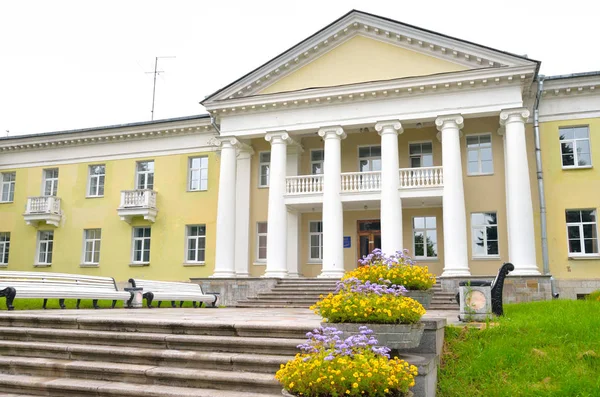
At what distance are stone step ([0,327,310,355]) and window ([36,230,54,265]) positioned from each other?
810 inches

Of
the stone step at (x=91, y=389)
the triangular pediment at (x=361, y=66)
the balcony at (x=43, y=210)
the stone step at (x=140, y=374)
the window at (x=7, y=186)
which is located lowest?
the stone step at (x=91, y=389)

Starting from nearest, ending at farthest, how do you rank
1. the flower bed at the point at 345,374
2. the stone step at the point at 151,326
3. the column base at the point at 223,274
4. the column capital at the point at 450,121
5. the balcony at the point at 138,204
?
the flower bed at the point at 345,374
the stone step at the point at 151,326
the column capital at the point at 450,121
the column base at the point at 223,274
the balcony at the point at 138,204

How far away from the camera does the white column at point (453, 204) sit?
58.4 ft

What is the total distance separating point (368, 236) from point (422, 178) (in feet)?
12.8

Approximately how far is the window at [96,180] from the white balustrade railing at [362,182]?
514 inches

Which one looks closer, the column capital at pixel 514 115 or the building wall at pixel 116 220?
the column capital at pixel 514 115

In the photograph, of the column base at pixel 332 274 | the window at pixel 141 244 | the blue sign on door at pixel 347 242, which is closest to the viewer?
the column base at pixel 332 274

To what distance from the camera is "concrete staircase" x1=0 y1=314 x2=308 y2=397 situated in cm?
575

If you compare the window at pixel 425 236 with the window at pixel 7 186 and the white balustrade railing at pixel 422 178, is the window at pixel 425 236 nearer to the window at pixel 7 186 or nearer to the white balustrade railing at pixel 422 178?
the white balustrade railing at pixel 422 178

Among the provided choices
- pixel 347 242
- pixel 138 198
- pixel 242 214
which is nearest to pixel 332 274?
pixel 347 242

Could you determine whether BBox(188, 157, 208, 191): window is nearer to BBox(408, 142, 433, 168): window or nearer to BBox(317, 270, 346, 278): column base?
BBox(317, 270, 346, 278): column base

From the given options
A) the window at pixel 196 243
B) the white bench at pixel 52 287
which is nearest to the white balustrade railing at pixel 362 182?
the window at pixel 196 243

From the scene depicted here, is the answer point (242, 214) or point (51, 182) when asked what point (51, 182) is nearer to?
point (51, 182)

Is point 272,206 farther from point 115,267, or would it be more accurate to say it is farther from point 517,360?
point 517,360
